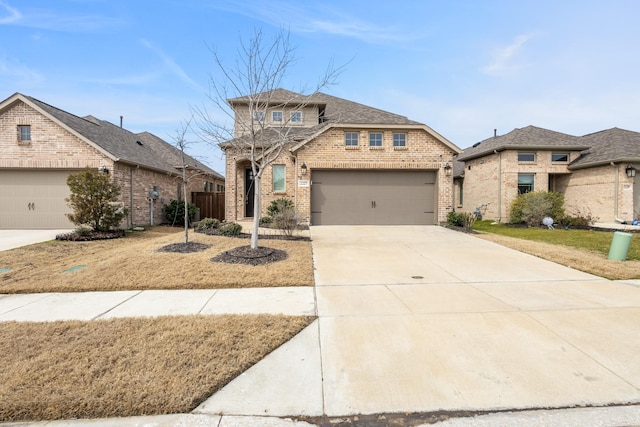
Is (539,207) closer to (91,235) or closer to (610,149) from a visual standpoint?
(610,149)

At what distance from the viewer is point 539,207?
15.4 metres

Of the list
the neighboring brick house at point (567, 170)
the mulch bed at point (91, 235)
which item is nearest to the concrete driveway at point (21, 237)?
the mulch bed at point (91, 235)

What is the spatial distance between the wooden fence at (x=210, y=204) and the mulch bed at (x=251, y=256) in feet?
38.8

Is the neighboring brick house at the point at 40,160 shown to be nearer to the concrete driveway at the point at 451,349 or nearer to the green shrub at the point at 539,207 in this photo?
the concrete driveway at the point at 451,349

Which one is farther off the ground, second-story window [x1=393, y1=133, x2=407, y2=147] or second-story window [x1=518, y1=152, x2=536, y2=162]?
second-story window [x1=393, y1=133, x2=407, y2=147]

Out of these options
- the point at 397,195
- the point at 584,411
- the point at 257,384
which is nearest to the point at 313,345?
the point at 257,384

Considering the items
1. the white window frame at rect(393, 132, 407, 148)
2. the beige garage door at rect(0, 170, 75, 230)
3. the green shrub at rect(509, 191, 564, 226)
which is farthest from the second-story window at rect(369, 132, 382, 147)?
the beige garage door at rect(0, 170, 75, 230)

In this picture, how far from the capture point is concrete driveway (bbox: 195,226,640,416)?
8.88 ft

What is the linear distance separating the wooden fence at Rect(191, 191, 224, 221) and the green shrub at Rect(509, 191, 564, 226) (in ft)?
55.9

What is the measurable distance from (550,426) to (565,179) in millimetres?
21315

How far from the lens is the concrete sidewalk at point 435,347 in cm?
261

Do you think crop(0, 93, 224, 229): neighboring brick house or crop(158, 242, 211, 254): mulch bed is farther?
crop(0, 93, 224, 229): neighboring brick house

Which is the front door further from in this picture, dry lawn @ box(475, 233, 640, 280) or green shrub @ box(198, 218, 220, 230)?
dry lawn @ box(475, 233, 640, 280)

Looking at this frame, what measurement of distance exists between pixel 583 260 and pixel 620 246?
1140 millimetres
